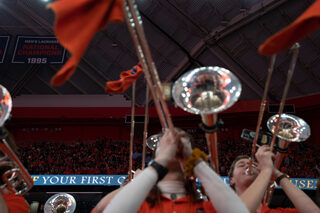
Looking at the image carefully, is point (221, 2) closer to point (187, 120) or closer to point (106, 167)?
point (187, 120)

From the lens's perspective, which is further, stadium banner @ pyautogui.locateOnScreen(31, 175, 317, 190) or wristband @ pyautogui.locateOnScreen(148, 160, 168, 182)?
stadium banner @ pyautogui.locateOnScreen(31, 175, 317, 190)

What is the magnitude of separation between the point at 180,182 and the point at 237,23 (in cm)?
952

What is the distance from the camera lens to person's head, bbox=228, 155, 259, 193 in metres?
1.97

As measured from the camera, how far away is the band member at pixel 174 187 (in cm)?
128

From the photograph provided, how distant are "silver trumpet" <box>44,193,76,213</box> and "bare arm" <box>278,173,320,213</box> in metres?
3.54

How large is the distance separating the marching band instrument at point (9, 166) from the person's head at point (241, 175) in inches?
53.7

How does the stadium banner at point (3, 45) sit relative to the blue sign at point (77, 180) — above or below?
above

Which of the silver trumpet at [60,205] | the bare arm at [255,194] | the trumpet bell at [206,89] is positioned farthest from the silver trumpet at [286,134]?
the silver trumpet at [60,205]

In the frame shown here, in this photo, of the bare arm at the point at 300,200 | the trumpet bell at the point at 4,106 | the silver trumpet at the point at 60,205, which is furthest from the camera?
the silver trumpet at the point at 60,205

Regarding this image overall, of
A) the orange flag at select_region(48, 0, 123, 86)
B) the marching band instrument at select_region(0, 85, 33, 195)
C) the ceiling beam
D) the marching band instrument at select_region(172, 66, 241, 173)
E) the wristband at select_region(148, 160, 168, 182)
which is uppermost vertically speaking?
the ceiling beam

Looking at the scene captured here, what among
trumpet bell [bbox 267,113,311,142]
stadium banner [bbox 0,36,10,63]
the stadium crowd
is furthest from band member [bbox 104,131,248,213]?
stadium banner [bbox 0,36,10,63]

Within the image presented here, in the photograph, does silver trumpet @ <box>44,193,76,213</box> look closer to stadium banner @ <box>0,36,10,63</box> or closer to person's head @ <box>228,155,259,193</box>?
person's head @ <box>228,155,259,193</box>

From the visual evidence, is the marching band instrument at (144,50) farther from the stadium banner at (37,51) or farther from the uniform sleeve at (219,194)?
the stadium banner at (37,51)

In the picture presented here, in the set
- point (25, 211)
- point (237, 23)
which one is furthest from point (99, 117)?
point (25, 211)
